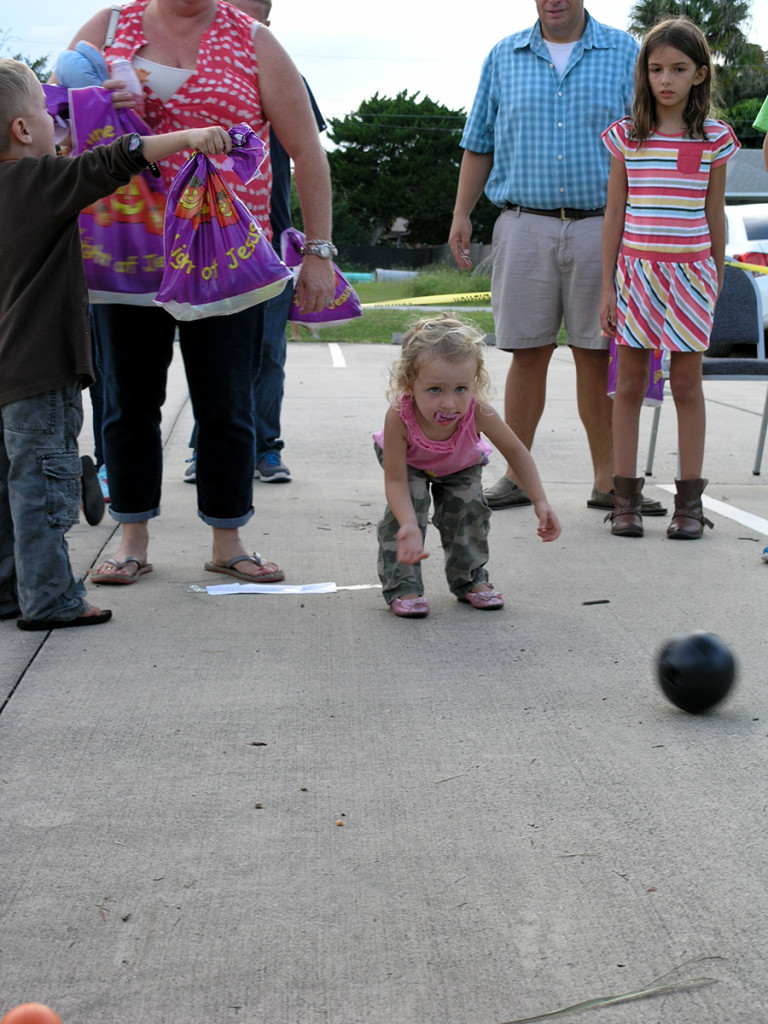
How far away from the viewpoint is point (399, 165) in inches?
2633

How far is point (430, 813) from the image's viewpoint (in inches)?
94.3

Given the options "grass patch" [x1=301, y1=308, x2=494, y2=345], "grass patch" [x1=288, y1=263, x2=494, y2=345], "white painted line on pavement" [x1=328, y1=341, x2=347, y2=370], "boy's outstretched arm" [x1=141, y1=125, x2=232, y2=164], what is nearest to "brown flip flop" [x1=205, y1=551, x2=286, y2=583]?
"boy's outstretched arm" [x1=141, y1=125, x2=232, y2=164]

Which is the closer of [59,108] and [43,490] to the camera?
[43,490]

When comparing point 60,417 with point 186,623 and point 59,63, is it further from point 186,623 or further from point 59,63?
point 59,63

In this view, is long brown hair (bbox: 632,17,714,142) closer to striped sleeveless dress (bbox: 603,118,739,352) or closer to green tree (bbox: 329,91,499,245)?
striped sleeveless dress (bbox: 603,118,739,352)

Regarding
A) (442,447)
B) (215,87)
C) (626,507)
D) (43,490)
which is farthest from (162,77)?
(626,507)

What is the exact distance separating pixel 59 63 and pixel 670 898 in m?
3.00

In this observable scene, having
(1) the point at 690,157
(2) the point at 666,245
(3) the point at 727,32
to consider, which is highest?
(3) the point at 727,32

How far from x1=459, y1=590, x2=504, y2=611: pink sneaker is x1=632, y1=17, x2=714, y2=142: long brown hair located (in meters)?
2.14

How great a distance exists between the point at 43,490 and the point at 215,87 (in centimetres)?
138

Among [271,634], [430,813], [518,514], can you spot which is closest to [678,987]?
[430,813]

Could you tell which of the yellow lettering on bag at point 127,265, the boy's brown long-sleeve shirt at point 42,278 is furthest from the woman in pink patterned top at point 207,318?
the boy's brown long-sleeve shirt at point 42,278

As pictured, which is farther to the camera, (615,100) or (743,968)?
(615,100)

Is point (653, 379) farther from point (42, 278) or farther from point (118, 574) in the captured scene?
point (42, 278)
